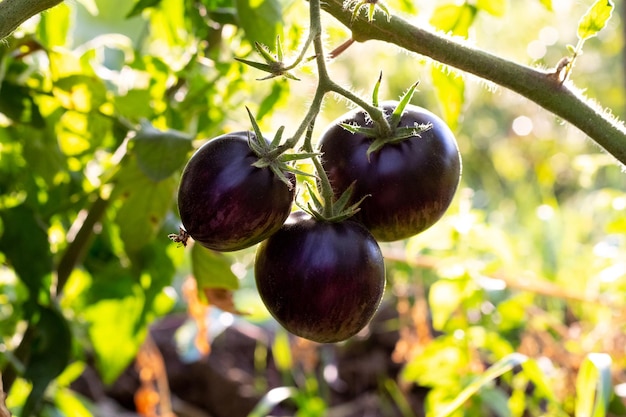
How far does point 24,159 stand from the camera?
1.01 metres

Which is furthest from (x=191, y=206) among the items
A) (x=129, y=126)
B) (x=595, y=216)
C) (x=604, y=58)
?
(x=604, y=58)

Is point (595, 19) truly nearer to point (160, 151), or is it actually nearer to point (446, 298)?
point (160, 151)

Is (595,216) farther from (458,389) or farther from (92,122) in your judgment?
(92,122)

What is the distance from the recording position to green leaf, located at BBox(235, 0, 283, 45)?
0.83m

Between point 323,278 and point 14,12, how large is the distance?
1.02 ft

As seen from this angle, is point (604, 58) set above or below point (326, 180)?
below

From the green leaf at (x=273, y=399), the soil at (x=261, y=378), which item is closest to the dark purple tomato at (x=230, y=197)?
the green leaf at (x=273, y=399)

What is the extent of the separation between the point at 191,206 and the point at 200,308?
0.88 m

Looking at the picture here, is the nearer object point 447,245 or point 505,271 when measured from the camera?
point 447,245

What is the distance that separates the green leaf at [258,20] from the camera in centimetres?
83

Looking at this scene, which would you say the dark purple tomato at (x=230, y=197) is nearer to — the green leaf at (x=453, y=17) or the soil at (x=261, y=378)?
the green leaf at (x=453, y=17)

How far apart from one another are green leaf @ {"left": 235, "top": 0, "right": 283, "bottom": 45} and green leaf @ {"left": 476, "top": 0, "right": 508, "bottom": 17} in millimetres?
359

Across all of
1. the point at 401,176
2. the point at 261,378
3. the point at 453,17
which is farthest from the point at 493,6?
the point at 261,378

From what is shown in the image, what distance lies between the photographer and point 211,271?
960mm
